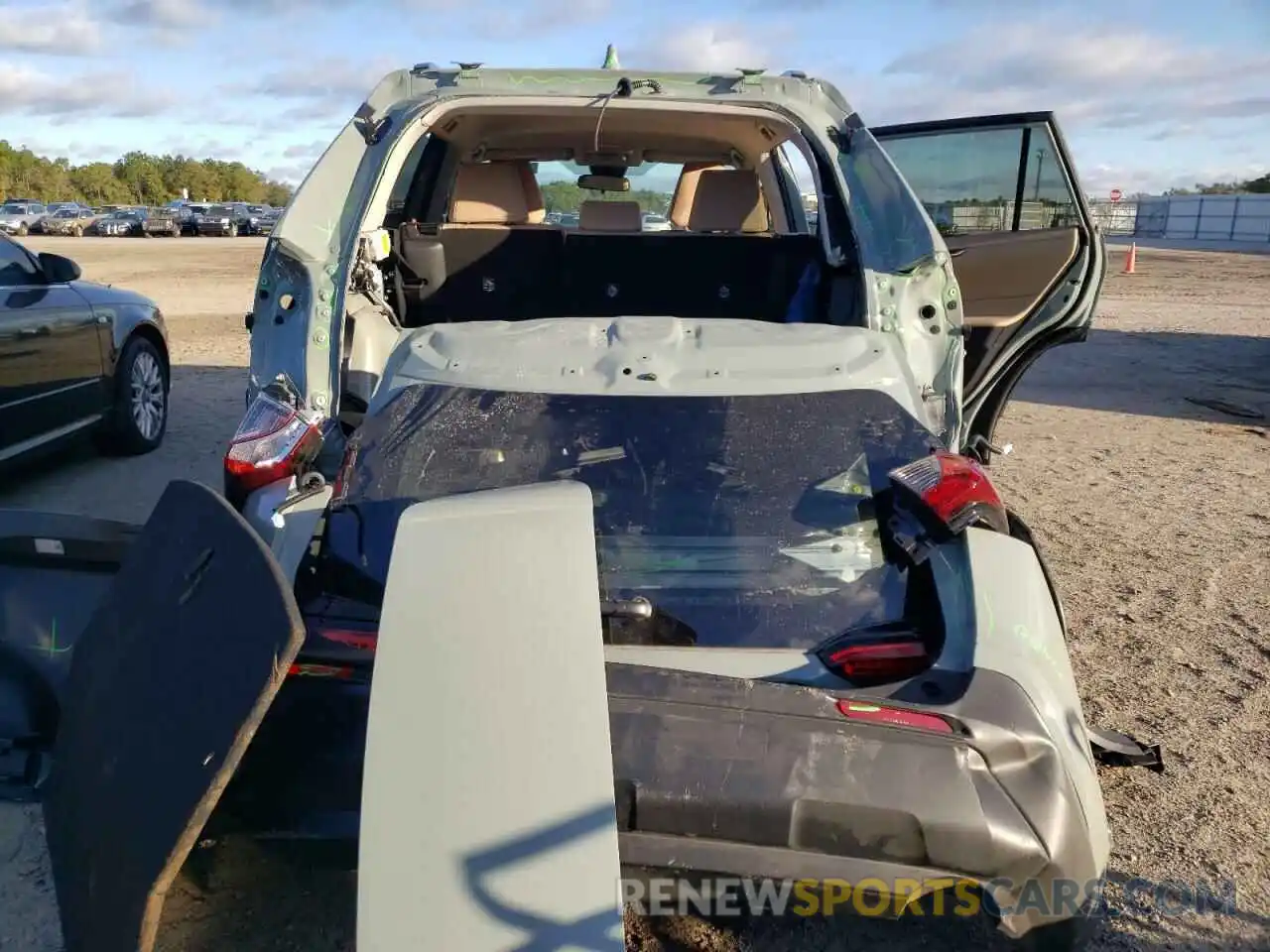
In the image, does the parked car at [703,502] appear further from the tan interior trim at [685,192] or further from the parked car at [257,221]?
the parked car at [257,221]

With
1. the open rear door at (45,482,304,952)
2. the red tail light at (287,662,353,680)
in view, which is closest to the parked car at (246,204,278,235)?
the open rear door at (45,482,304,952)

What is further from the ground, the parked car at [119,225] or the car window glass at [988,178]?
the car window glass at [988,178]

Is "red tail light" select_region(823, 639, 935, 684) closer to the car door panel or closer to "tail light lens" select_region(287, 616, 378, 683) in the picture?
"tail light lens" select_region(287, 616, 378, 683)

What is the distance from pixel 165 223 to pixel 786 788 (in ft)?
155

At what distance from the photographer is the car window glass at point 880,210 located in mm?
3537

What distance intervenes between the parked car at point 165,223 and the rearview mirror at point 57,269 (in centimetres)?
4163

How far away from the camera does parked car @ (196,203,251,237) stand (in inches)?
1706

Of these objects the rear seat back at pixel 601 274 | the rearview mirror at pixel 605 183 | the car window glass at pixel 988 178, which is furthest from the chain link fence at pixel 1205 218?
the rear seat back at pixel 601 274

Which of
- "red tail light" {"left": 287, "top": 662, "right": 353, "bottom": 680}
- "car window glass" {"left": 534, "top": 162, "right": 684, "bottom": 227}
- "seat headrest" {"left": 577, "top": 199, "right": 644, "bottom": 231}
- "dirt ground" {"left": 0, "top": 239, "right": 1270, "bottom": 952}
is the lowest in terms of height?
"dirt ground" {"left": 0, "top": 239, "right": 1270, "bottom": 952}

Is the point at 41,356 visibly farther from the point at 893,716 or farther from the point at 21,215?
the point at 21,215

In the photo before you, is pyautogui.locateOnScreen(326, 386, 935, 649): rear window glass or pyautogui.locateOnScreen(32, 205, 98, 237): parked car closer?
pyautogui.locateOnScreen(326, 386, 935, 649): rear window glass

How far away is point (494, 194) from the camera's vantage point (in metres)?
5.71

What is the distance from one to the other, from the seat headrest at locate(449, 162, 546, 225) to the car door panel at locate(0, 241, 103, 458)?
7.74 ft

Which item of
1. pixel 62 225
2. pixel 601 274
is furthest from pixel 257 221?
pixel 601 274
